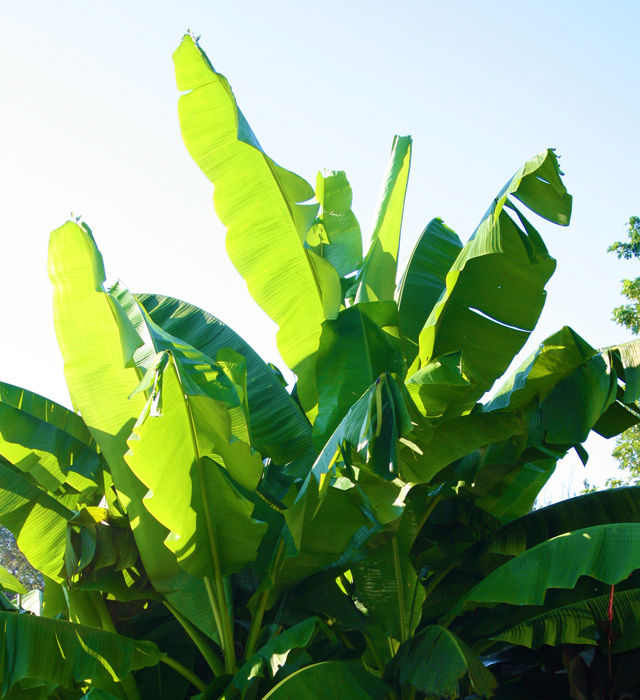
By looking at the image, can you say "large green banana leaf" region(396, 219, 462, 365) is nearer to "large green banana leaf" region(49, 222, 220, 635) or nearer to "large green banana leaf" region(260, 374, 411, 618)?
"large green banana leaf" region(260, 374, 411, 618)

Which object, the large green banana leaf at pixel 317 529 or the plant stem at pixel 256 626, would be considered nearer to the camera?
the large green banana leaf at pixel 317 529

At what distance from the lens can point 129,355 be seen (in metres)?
3.48

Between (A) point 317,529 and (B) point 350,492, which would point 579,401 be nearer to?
(B) point 350,492

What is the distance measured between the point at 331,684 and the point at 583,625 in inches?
60.2

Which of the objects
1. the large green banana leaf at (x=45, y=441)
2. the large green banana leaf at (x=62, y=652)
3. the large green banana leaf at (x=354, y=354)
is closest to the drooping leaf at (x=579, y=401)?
the large green banana leaf at (x=354, y=354)

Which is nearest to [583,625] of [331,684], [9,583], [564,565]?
[564,565]

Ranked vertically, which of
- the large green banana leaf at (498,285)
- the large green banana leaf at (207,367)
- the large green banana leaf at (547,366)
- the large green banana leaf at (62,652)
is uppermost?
the large green banana leaf at (498,285)

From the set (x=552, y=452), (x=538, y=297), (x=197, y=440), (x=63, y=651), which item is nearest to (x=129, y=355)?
(x=197, y=440)

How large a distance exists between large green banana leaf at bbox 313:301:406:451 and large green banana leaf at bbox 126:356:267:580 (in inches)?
32.3

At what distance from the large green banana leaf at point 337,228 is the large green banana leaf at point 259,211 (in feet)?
3.39

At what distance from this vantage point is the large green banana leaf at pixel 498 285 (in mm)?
3771

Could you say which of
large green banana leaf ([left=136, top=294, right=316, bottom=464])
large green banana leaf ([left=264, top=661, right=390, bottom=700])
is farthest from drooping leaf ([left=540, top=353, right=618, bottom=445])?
large green banana leaf ([left=264, top=661, right=390, bottom=700])

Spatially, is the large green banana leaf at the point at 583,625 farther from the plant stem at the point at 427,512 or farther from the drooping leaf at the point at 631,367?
the drooping leaf at the point at 631,367

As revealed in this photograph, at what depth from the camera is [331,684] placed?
3297 millimetres
